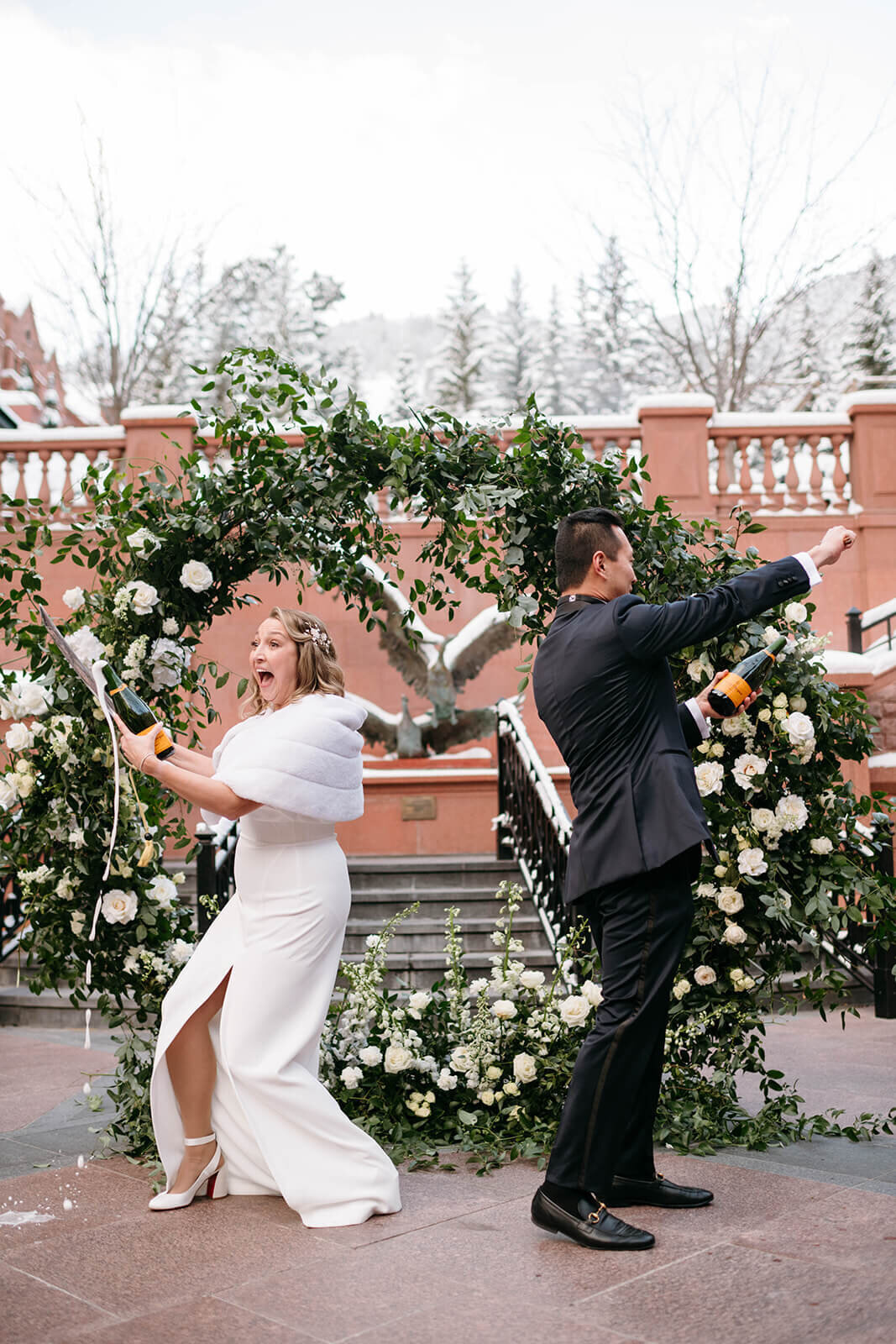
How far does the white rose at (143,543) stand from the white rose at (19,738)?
0.88 meters

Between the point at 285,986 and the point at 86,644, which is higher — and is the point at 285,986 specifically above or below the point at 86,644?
below

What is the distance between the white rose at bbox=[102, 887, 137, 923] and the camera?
15.4ft

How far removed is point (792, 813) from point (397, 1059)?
6.03ft

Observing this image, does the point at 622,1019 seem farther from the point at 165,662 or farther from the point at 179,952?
the point at 165,662

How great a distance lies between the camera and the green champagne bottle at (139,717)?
368 centimetres

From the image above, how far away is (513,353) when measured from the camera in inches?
1973

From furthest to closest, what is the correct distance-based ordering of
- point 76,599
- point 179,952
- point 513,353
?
point 513,353 → point 76,599 → point 179,952

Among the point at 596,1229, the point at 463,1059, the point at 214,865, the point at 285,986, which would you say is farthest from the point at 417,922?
the point at 596,1229

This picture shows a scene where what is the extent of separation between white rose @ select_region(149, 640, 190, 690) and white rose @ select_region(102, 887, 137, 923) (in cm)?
93

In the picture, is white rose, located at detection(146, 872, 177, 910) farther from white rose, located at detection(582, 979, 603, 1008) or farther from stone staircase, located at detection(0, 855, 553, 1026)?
stone staircase, located at detection(0, 855, 553, 1026)

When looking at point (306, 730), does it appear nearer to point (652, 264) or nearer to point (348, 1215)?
point (348, 1215)

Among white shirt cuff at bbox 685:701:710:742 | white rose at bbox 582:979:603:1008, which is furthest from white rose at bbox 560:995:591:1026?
white shirt cuff at bbox 685:701:710:742

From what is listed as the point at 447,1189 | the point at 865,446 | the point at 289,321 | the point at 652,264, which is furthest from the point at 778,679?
the point at 289,321

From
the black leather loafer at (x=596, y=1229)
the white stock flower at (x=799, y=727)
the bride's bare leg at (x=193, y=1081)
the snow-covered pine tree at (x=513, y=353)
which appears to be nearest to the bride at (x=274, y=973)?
the bride's bare leg at (x=193, y=1081)
